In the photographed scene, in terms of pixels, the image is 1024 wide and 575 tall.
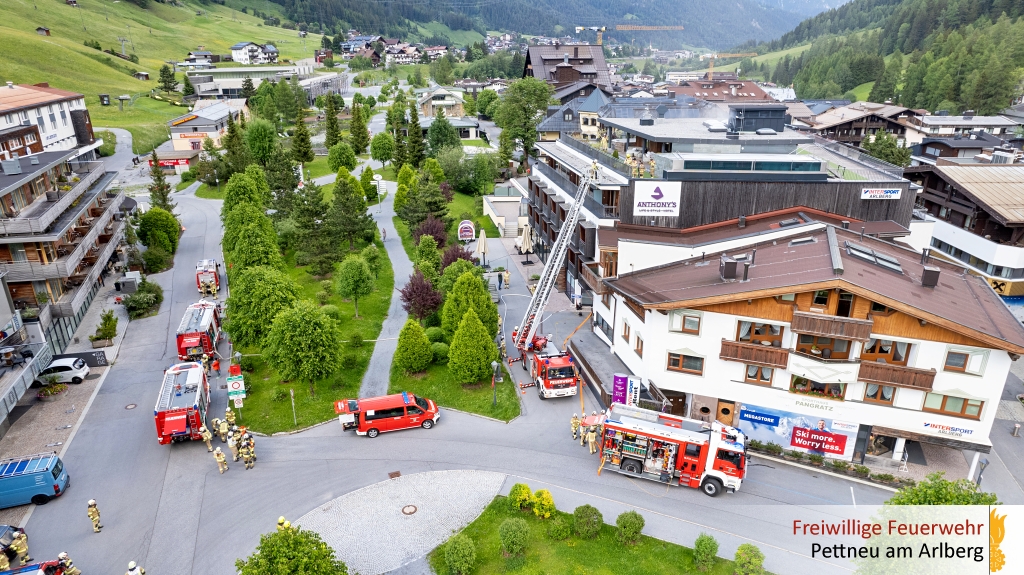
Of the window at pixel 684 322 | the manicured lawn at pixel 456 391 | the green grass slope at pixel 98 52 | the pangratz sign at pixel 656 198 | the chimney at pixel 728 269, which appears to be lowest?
the manicured lawn at pixel 456 391

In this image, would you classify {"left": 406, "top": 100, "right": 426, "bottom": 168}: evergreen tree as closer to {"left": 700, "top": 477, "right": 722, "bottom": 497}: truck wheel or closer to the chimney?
the chimney

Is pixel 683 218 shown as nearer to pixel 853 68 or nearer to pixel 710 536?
pixel 710 536

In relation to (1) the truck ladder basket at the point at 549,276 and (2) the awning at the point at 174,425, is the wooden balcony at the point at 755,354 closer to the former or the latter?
(1) the truck ladder basket at the point at 549,276

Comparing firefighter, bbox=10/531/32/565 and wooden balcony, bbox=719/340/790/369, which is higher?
wooden balcony, bbox=719/340/790/369

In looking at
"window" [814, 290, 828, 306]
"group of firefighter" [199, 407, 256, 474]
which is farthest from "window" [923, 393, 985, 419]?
"group of firefighter" [199, 407, 256, 474]

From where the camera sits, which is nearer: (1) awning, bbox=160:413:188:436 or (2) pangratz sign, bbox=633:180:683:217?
(1) awning, bbox=160:413:188:436

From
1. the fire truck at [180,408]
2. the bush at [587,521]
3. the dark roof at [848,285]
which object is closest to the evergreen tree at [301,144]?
the fire truck at [180,408]
